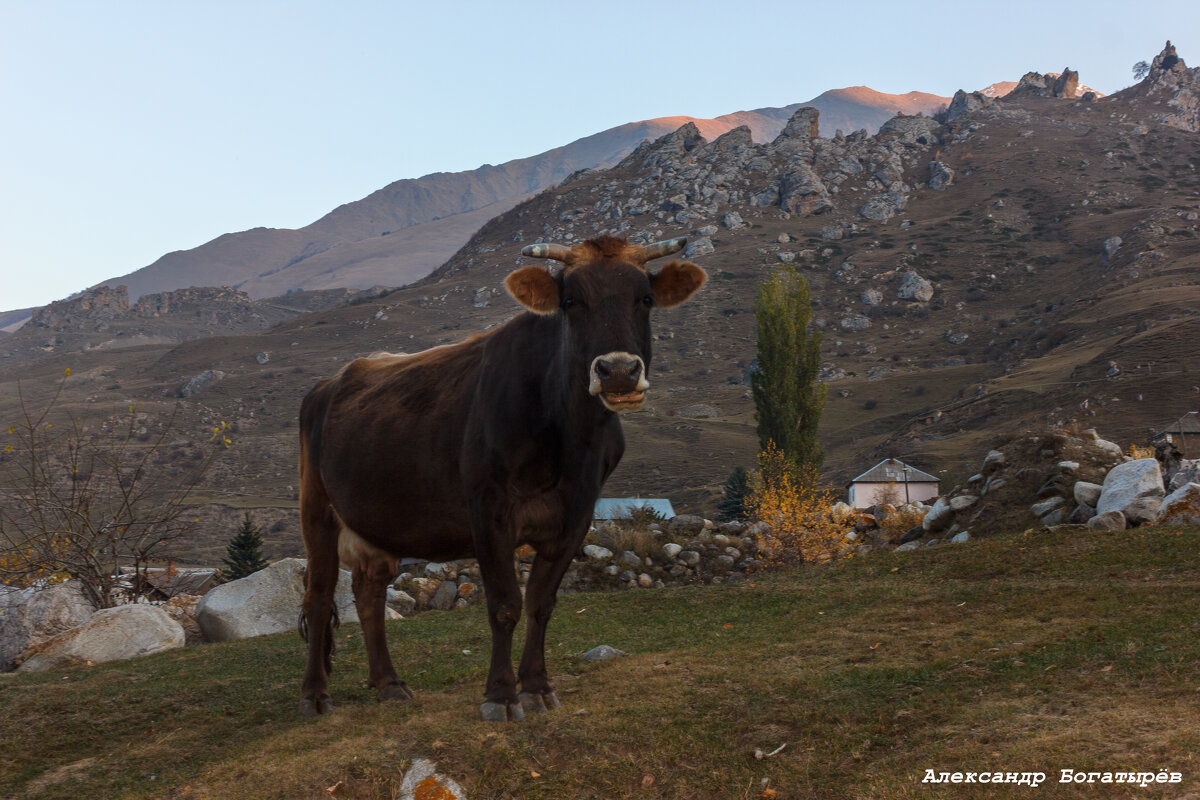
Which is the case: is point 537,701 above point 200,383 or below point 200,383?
below

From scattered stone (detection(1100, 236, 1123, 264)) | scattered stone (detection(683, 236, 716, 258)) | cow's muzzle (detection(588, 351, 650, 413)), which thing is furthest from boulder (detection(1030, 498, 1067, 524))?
scattered stone (detection(683, 236, 716, 258))

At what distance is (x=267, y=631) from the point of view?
547 inches

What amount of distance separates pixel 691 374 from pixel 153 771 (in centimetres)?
10187

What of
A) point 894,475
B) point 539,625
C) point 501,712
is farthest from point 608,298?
point 894,475

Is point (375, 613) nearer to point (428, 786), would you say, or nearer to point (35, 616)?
point (428, 786)

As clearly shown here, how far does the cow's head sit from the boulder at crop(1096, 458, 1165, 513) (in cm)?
1075

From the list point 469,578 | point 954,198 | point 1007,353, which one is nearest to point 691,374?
point 1007,353

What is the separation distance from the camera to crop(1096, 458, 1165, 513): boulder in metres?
13.8

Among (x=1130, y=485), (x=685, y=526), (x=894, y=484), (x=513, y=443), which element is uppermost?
(x=513, y=443)

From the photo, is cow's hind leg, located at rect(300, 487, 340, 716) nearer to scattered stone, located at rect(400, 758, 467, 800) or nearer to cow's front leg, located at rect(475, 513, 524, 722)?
cow's front leg, located at rect(475, 513, 524, 722)

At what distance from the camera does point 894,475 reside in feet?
159

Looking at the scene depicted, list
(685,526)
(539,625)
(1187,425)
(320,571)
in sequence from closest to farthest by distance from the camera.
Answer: (539,625), (320,571), (685,526), (1187,425)

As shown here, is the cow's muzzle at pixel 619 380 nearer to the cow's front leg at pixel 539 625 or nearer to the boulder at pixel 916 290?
the cow's front leg at pixel 539 625

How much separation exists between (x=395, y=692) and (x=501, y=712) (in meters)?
1.79
